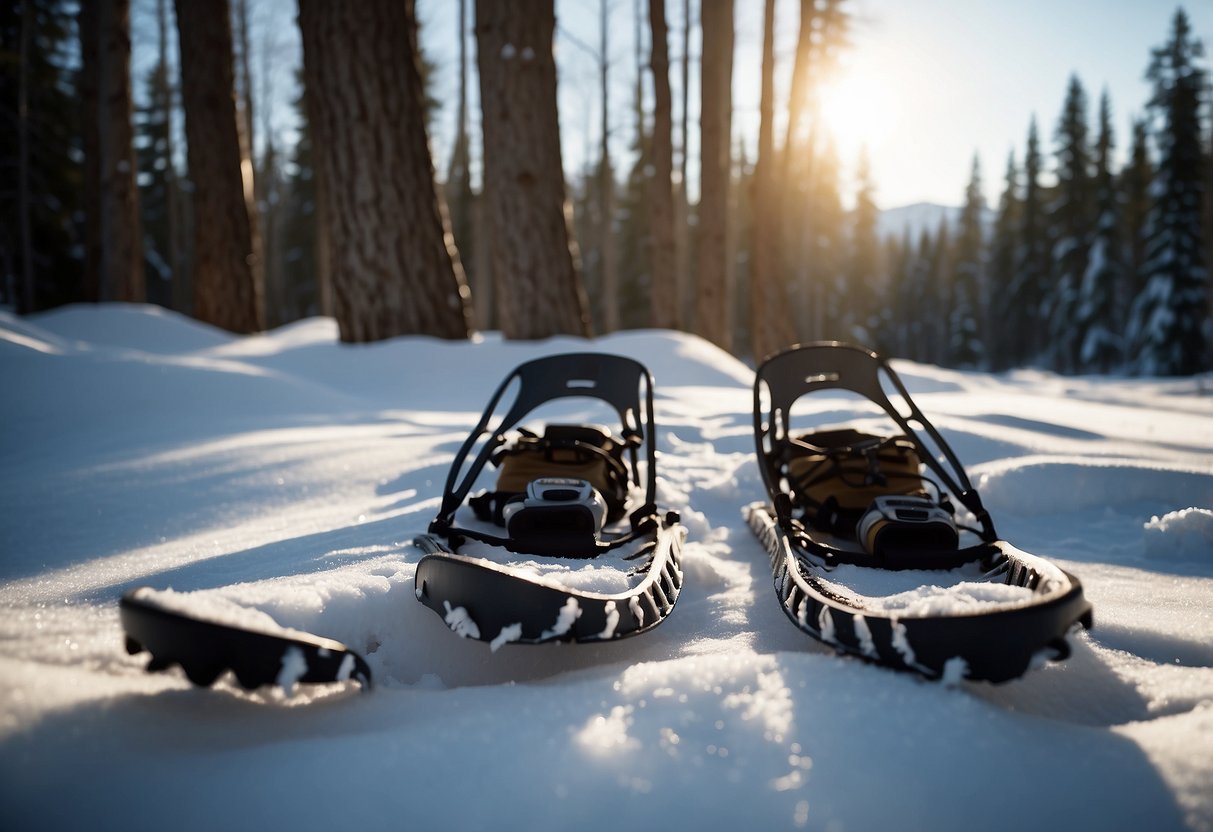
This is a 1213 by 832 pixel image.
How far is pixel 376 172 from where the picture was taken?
5.96 metres

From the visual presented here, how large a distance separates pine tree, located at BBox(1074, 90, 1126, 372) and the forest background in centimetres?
10

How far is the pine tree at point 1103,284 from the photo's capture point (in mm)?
27453

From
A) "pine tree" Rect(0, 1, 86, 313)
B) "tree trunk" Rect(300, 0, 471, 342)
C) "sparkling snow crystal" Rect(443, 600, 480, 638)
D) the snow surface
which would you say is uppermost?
"pine tree" Rect(0, 1, 86, 313)

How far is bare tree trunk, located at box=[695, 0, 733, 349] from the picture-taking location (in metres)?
10.7

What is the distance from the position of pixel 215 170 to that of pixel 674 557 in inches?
375

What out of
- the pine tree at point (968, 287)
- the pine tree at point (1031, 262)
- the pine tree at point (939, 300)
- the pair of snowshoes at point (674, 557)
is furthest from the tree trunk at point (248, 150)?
the pine tree at point (939, 300)

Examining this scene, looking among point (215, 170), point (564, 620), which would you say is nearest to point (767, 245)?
point (215, 170)

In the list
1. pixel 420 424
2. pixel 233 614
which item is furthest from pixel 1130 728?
pixel 420 424

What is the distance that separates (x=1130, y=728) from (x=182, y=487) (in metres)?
3.13

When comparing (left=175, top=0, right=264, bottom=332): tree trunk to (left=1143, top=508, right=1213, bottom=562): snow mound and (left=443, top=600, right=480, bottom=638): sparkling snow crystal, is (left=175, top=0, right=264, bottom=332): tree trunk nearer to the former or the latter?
(left=443, top=600, right=480, bottom=638): sparkling snow crystal

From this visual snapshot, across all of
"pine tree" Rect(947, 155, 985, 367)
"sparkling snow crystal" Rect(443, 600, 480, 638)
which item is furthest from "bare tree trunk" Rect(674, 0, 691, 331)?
"pine tree" Rect(947, 155, 985, 367)

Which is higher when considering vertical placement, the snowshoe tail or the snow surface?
the snowshoe tail

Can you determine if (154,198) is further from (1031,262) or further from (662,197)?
(1031,262)

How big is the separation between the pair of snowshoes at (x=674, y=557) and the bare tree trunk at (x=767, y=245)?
8.24m
